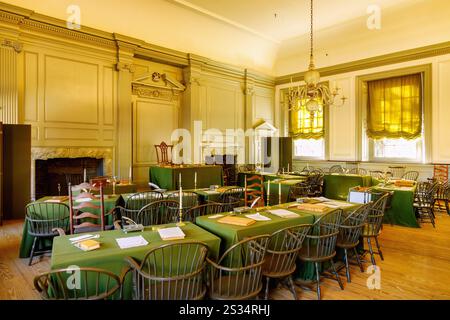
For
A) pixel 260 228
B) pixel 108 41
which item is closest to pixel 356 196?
pixel 260 228

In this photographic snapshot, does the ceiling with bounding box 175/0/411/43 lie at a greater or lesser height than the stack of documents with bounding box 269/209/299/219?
greater

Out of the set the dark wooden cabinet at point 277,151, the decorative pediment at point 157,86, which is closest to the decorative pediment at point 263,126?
the dark wooden cabinet at point 277,151

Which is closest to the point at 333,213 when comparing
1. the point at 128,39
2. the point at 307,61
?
the point at 128,39

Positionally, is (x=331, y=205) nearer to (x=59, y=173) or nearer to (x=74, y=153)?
(x=74, y=153)

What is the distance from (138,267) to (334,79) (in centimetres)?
1027

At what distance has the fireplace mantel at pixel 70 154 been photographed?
6.51 meters

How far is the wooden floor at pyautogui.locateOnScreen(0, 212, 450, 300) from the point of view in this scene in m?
3.06

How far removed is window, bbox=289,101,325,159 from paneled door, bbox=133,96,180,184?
16.7ft

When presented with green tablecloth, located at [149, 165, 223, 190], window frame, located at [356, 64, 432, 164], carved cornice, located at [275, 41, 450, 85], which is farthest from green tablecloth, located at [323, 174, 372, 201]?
carved cornice, located at [275, 41, 450, 85]

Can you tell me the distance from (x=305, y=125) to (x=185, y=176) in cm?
622

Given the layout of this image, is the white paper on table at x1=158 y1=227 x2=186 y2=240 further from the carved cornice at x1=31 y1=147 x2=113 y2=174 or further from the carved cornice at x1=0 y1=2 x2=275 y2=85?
the carved cornice at x1=0 y1=2 x2=275 y2=85

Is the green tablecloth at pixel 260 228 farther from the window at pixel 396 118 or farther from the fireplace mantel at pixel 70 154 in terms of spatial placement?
the window at pixel 396 118

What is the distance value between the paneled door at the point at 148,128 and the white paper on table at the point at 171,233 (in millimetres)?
5907

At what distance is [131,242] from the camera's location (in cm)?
248
